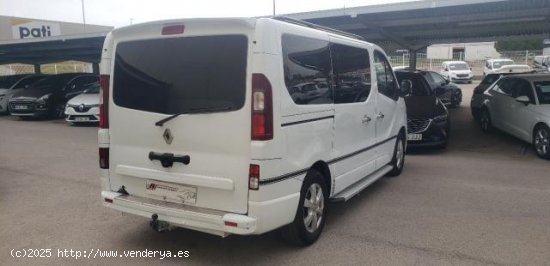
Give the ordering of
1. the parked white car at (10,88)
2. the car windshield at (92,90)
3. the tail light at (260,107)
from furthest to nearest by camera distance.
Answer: the parked white car at (10,88) → the car windshield at (92,90) → the tail light at (260,107)

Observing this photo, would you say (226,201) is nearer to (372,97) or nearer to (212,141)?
(212,141)

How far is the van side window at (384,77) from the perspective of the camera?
6008mm

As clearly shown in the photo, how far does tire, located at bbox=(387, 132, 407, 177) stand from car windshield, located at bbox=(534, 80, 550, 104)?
371 cm

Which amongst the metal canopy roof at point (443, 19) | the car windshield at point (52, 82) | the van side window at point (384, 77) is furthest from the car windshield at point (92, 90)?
the van side window at point (384, 77)

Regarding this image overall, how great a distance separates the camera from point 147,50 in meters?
4.07

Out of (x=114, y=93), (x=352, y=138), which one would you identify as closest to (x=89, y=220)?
(x=114, y=93)

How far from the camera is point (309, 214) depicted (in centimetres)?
439

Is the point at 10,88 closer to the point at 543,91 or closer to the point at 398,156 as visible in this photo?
the point at 398,156

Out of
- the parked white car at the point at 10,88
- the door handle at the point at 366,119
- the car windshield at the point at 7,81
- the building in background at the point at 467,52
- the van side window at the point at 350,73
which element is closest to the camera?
the van side window at the point at 350,73

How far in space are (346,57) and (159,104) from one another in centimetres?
213

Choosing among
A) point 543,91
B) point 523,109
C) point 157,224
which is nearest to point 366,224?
point 157,224

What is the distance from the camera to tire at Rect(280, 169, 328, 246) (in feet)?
13.7

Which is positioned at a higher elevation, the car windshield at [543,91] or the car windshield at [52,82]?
the car windshield at [52,82]

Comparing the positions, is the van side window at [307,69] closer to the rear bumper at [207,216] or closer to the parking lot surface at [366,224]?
the rear bumper at [207,216]
